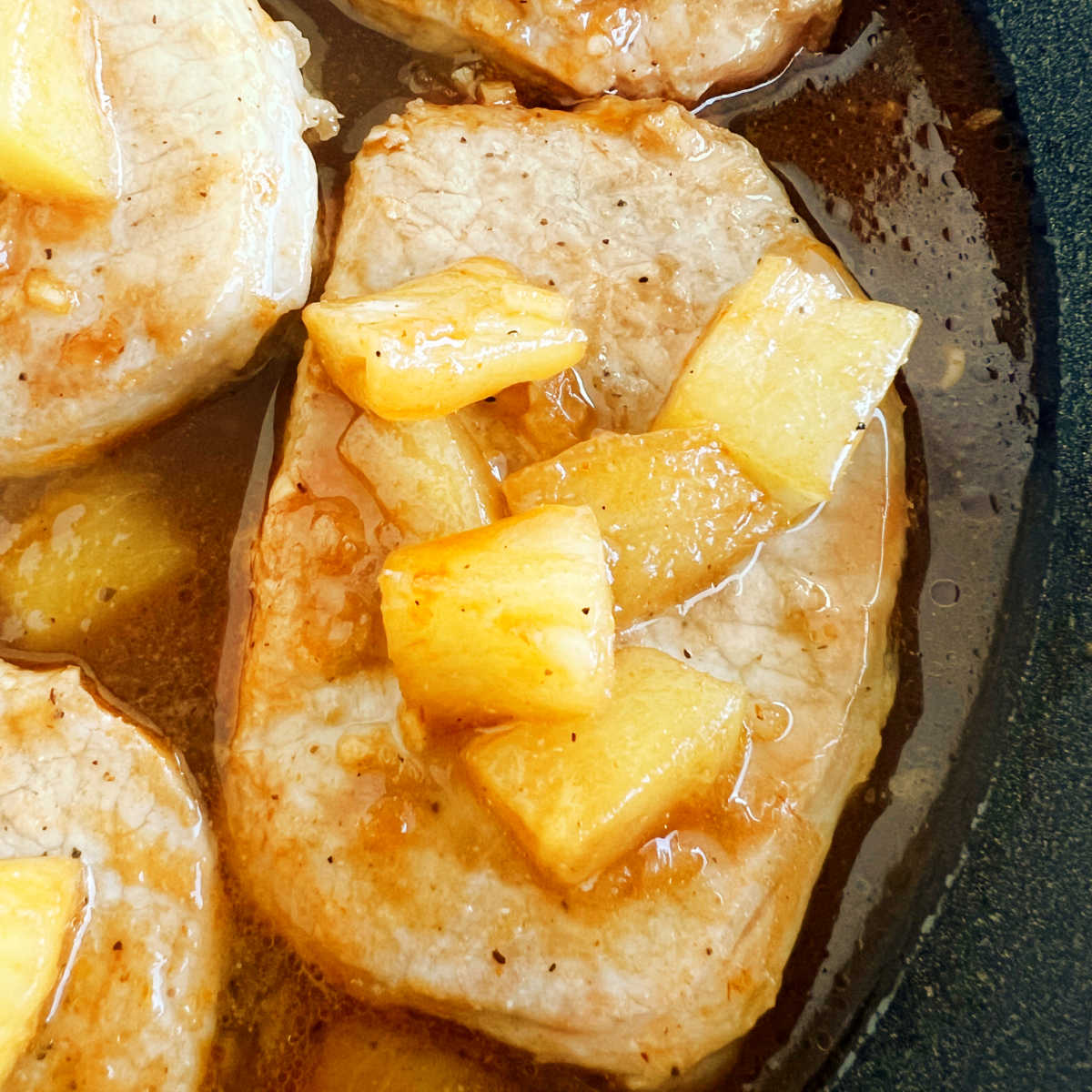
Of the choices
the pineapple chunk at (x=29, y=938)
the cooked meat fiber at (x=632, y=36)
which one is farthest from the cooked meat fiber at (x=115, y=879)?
the cooked meat fiber at (x=632, y=36)

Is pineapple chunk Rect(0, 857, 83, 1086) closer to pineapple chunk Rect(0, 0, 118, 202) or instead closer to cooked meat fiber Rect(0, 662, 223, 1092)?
cooked meat fiber Rect(0, 662, 223, 1092)

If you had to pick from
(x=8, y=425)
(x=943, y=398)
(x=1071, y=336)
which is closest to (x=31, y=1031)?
(x=8, y=425)

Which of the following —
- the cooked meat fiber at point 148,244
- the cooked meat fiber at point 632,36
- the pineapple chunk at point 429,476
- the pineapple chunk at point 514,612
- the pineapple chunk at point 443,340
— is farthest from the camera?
the cooked meat fiber at point 632,36

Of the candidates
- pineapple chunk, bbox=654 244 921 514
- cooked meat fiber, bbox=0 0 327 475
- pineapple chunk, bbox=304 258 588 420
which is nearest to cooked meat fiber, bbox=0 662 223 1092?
cooked meat fiber, bbox=0 0 327 475

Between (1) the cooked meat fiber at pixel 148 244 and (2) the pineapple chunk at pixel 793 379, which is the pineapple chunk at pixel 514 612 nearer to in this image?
(2) the pineapple chunk at pixel 793 379

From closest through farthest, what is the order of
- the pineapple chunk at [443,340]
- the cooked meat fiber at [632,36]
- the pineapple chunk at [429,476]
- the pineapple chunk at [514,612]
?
1. the pineapple chunk at [514,612]
2. the pineapple chunk at [443,340]
3. the pineapple chunk at [429,476]
4. the cooked meat fiber at [632,36]

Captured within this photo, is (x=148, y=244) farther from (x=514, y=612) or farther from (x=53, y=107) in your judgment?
(x=514, y=612)

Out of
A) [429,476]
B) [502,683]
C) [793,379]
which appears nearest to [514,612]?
[502,683]
